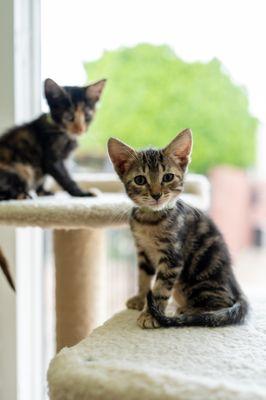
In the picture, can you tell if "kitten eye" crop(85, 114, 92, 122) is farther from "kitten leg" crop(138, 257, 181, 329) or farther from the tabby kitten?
"kitten leg" crop(138, 257, 181, 329)

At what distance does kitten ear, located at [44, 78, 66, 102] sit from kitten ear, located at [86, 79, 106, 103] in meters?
0.08

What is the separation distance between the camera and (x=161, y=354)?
34.6 inches

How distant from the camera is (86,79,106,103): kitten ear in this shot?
1.53m

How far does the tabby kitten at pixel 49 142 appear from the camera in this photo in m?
1.50

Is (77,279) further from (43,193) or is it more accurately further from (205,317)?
(205,317)

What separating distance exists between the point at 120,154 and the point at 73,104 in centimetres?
42

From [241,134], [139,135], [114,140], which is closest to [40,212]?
[114,140]

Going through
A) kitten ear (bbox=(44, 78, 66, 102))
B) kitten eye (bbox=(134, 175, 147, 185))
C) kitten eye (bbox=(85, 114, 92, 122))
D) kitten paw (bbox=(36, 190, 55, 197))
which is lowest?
kitten paw (bbox=(36, 190, 55, 197))

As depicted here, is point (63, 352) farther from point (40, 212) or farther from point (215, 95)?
point (215, 95)

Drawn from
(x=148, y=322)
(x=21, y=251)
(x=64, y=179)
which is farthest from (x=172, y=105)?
(x=148, y=322)

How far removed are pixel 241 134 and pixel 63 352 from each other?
3.95ft

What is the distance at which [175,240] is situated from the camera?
1.12m

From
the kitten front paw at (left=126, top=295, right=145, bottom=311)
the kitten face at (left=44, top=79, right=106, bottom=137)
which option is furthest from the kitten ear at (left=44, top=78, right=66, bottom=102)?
the kitten front paw at (left=126, top=295, right=145, bottom=311)

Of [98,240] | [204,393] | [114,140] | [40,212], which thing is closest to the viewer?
[204,393]
